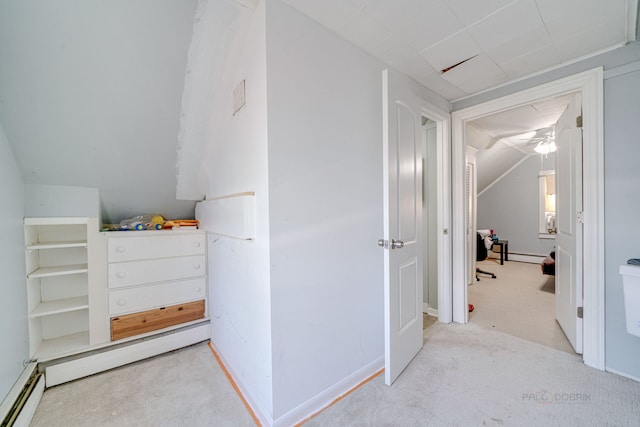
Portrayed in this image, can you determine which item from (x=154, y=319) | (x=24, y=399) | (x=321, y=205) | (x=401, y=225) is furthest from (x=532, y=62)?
(x=24, y=399)

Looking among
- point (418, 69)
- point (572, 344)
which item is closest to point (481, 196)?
point (572, 344)

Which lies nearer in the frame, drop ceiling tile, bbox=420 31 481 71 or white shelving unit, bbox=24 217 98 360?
drop ceiling tile, bbox=420 31 481 71

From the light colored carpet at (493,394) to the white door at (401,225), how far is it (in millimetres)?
159

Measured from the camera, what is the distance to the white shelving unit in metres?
1.76

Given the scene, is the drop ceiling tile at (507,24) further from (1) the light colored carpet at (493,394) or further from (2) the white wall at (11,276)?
(2) the white wall at (11,276)

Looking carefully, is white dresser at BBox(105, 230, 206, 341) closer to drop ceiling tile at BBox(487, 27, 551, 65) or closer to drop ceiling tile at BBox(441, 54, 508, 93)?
drop ceiling tile at BBox(441, 54, 508, 93)

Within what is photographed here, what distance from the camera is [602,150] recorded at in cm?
174

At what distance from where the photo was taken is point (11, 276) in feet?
4.90

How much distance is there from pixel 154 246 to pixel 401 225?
2007 millimetres

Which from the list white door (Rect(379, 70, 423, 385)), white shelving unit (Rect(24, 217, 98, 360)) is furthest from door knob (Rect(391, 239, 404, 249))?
white shelving unit (Rect(24, 217, 98, 360))

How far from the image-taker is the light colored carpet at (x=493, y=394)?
1360 mm

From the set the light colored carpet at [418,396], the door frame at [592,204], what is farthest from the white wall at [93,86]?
the door frame at [592,204]

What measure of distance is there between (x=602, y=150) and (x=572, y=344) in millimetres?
1541

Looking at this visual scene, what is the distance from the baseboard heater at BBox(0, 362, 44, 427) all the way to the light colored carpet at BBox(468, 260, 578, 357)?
11.1 feet
